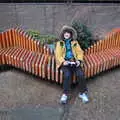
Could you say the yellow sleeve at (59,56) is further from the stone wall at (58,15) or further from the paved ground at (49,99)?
the stone wall at (58,15)

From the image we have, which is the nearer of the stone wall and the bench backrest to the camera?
Answer: the bench backrest

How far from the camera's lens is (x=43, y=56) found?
6938 mm

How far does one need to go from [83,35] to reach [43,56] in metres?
1.18

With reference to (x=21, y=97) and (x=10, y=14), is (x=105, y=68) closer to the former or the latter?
(x=21, y=97)

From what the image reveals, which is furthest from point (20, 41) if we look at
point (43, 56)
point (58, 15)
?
point (58, 15)

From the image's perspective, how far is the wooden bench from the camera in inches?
257

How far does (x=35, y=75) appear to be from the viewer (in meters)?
6.84

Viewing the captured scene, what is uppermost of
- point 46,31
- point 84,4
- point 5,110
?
point 84,4

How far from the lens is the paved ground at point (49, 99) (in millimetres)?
5848

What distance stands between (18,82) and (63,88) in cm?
88

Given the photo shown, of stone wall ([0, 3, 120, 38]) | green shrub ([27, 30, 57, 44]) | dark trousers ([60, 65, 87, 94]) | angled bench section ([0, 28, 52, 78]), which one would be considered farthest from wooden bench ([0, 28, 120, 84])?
stone wall ([0, 3, 120, 38])

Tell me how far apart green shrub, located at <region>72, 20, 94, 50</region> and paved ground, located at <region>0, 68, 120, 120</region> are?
0.97 metres

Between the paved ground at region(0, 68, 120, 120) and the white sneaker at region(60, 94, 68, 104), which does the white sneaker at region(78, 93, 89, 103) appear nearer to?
the paved ground at region(0, 68, 120, 120)

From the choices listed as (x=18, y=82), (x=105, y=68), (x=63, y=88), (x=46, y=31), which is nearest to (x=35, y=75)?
(x=18, y=82)
